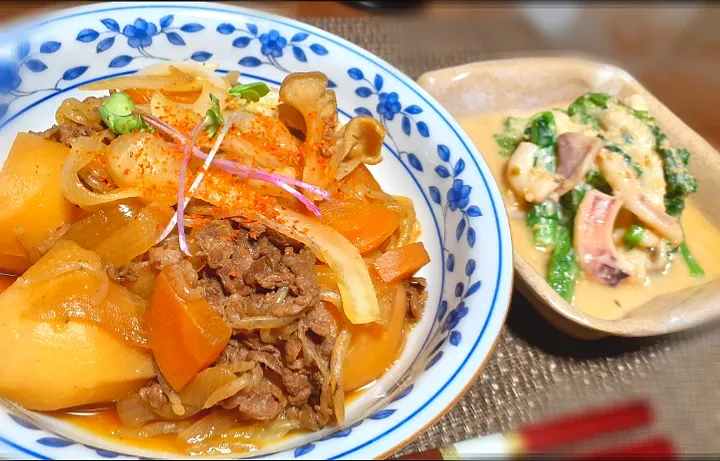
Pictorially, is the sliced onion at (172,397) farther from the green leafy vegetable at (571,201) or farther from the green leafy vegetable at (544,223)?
the green leafy vegetable at (571,201)

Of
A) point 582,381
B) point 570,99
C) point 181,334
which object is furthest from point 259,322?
point 570,99

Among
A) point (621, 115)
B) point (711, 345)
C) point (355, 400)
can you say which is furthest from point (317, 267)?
point (621, 115)

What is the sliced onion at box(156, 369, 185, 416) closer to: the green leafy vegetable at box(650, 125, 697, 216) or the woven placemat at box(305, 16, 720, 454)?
the woven placemat at box(305, 16, 720, 454)

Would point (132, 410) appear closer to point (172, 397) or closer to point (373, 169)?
point (172, 397)

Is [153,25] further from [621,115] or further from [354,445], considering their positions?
[621,115]

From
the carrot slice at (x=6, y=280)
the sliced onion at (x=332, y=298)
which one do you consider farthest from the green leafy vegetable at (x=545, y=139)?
the carrot slice at (x=6, y=280)

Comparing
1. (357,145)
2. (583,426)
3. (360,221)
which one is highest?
(357,145)
